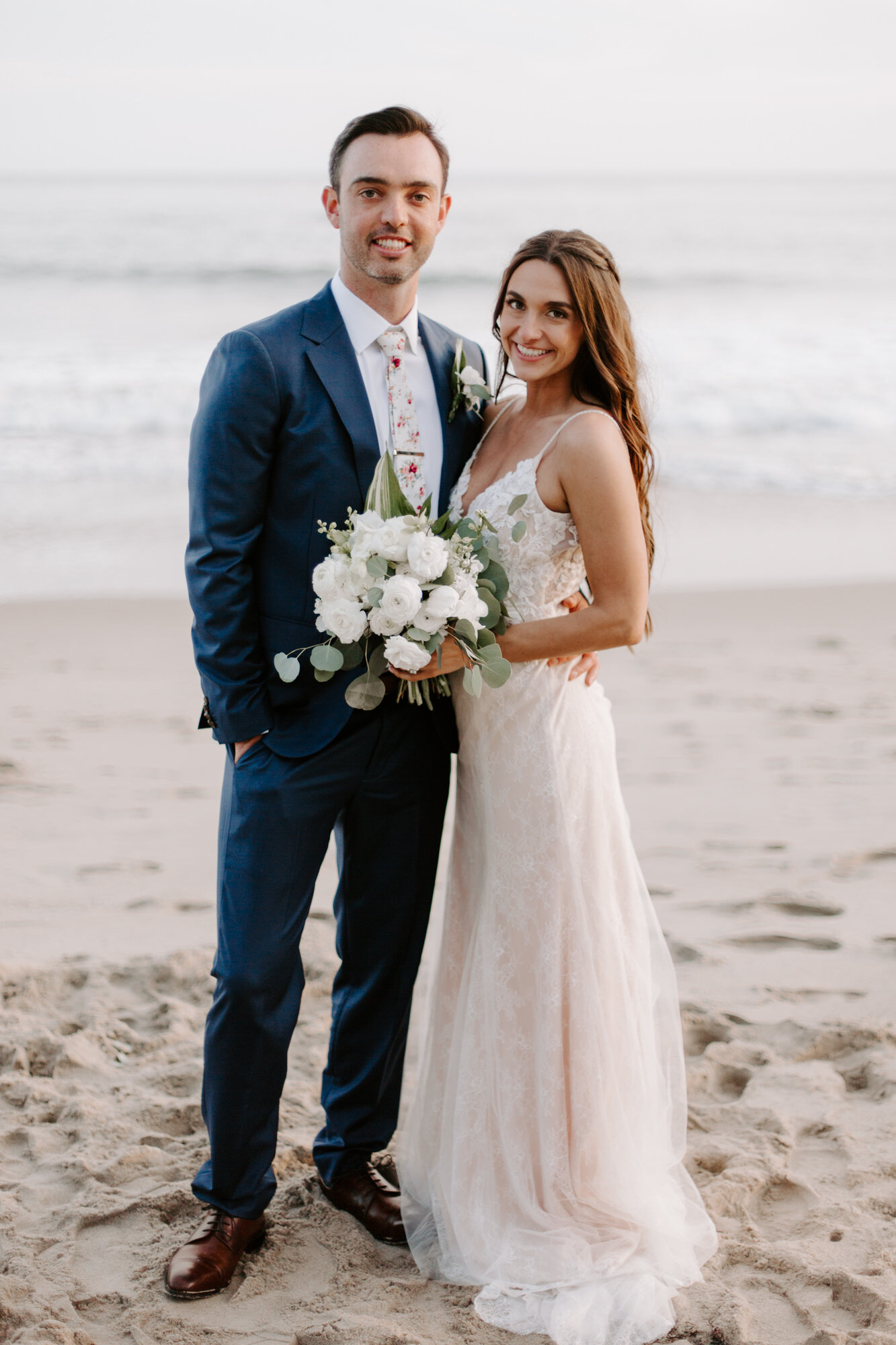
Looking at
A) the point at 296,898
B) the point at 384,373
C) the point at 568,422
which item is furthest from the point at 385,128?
the point at 296,898

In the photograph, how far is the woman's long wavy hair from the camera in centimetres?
279

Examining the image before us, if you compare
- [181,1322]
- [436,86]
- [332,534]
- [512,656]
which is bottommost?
[181,1322]

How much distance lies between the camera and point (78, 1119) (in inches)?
135

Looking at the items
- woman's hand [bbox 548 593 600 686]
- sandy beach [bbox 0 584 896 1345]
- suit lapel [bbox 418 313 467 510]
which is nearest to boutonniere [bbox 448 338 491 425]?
suit lapel [bbox 418 313 467 510]

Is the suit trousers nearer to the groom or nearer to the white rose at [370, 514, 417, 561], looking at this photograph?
the groom

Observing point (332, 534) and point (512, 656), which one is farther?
point (512, 656)

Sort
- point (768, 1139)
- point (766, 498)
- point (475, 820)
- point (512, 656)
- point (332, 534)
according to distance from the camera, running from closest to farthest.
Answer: point (332, 534) → point (512, 656) → point (475, 820) → point (768, 1139) → point (766, 498)

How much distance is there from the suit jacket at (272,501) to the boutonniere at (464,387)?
0.32 metres

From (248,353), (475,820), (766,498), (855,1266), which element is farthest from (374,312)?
(766,498)

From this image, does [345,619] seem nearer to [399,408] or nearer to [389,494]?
[389,494]

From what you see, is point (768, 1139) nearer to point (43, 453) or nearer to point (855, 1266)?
point (855, 1266)

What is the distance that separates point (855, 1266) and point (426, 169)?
9.47ft

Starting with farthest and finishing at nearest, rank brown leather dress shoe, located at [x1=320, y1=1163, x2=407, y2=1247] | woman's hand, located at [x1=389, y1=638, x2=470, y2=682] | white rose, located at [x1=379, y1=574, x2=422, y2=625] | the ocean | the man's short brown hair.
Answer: the ocean < brown leather dress shoe, located at [x1=320, y1=1163, x2=407, y2=1247] < the man's short brown hair < woman's hand, located at [x1=389, y1=638, x2=470, y2=682] < white rose, located at [x1=379, y1=574, x2=422, y2=625]

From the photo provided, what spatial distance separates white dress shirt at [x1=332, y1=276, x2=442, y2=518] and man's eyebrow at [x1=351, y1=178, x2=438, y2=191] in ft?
→ 0.75
